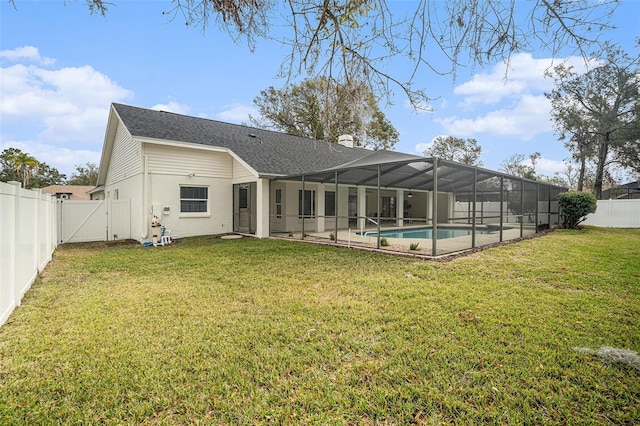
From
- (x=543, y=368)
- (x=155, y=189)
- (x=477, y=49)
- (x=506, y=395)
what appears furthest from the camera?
(x=155, y=189)

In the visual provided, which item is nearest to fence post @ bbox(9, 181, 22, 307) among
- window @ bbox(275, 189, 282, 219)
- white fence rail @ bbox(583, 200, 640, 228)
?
window @ bbox(275, 189, 282, 219)

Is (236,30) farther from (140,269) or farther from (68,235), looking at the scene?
(68,235)

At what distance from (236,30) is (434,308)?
4.25 metres

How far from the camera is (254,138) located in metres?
15.5

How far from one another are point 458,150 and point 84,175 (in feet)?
166

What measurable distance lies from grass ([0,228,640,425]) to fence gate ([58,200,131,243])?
23.2 feet

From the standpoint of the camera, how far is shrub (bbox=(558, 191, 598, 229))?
13.9 metres

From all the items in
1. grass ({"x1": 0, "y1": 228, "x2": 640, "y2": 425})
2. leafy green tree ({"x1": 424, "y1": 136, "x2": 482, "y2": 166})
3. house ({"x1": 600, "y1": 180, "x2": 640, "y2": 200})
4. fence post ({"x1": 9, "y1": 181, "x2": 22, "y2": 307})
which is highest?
leafy green tree ({"x1": 424, "y1": 136, "x2": 482, "y2": 166})

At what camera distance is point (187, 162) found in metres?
12.1

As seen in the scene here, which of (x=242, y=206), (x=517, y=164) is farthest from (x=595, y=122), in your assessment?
(x=242, y=206)

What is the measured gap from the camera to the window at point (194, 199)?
12.2 metres

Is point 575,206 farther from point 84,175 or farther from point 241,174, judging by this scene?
point 84,175

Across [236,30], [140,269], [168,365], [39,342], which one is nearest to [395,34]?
[236,30]

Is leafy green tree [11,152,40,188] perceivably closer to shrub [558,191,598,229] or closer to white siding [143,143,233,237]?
white siding [143,143,233,237]
